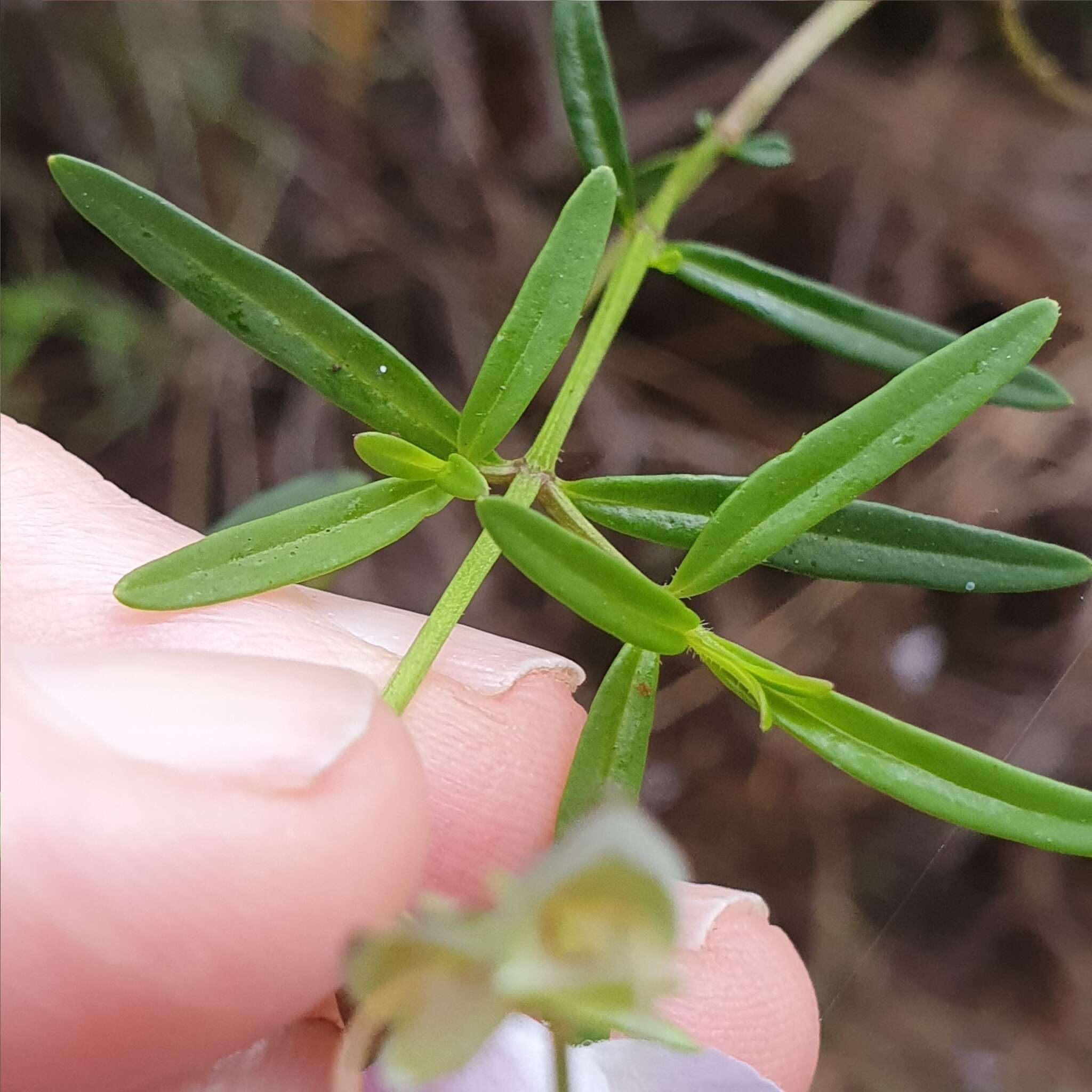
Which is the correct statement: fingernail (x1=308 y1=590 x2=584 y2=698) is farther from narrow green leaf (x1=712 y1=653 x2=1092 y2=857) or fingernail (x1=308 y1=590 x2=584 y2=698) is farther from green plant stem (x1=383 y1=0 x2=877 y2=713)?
narrow green leaf (x1=712 y1=653 x2=1092 y2=857)

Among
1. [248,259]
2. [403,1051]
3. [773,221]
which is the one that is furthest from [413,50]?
[403,1051]

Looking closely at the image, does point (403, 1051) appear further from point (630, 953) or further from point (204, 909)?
point (204, 909)

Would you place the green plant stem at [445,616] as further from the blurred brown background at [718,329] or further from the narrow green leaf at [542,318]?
the blurred brown background at [718,329]

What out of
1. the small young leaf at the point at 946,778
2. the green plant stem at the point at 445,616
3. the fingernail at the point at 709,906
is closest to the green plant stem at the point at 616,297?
the green plant stem at the point at 445,616

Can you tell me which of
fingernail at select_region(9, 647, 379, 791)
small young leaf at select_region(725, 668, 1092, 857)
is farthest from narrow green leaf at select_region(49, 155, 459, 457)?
small young leaf at select_region(725, 668, 1092, 857)

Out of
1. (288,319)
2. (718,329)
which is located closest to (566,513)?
(288,319)
